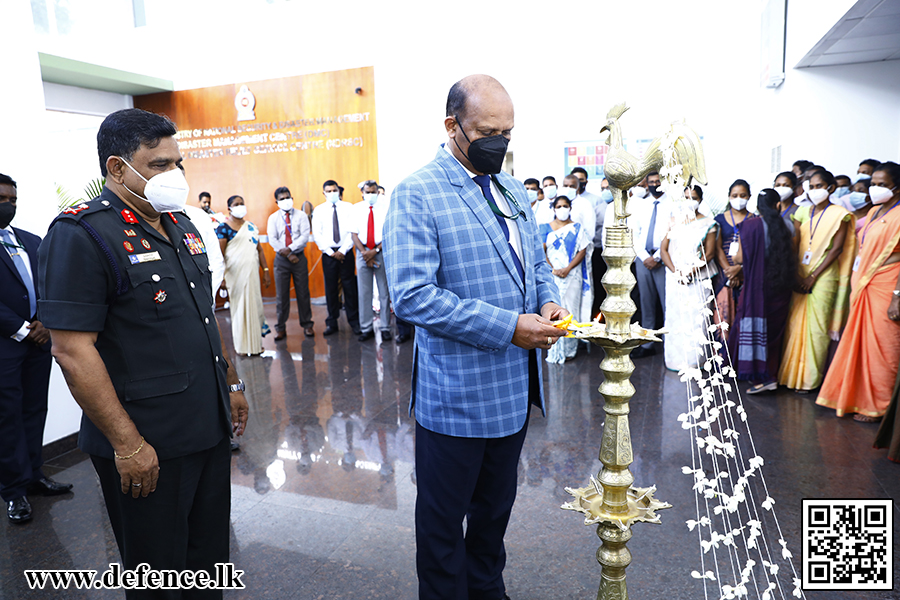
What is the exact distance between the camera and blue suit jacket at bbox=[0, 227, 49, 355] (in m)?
2.65

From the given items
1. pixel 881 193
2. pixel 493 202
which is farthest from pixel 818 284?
pixel 493 202

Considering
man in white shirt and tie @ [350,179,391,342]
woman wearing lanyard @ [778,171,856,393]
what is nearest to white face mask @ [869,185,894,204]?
woman wearing lanyard @ [778,171,856,393]

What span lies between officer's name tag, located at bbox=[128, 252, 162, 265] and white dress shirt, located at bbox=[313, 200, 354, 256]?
17.0 ft

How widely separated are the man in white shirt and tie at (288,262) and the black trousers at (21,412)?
3372 mm

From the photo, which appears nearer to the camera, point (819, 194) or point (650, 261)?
point (819, 194)

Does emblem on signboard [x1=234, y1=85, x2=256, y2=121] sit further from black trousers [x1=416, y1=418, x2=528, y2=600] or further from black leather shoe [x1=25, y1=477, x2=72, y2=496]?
black trousers [x1=416, y1=418, x2=528, y2=600]

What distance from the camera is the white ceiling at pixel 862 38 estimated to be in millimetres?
4270

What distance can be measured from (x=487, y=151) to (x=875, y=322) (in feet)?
10.8

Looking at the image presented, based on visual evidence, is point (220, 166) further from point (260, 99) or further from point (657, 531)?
point (657, 531)

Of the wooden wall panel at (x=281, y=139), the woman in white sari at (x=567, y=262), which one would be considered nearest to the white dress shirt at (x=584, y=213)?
the woman in white sari at (x=567, y=262)

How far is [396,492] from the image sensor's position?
2.79m

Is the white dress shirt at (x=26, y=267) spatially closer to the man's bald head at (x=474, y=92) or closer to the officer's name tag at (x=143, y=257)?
the officer's name tag at (x=143, y=257)

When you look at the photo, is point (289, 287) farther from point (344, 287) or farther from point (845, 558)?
point (845, 558)

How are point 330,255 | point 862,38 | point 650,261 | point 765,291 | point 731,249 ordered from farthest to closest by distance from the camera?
point 330,255
point 650,261
point 862,38
point 731,249
point 765,291
